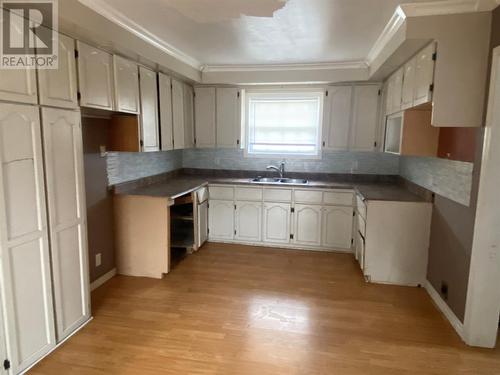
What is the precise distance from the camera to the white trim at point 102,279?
317 cm

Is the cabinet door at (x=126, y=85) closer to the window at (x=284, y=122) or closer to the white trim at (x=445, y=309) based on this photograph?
the window at (x=284, y=122)

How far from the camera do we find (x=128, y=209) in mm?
3424

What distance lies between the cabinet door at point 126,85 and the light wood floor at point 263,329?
5.90ft

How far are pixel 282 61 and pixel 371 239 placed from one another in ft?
7.83

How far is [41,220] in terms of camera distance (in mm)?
2096

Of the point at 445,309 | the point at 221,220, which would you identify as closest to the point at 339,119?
the point at 221,220

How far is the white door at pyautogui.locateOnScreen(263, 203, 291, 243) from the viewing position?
4.34 metres

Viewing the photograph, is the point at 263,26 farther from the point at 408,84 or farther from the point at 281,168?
the point at 281,168

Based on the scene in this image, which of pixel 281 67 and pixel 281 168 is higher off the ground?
pixel 281 67

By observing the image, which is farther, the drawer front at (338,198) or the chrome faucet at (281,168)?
the chrome faucet at (281,168)

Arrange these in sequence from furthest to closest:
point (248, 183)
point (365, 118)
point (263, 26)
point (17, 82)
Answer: point (248, 183), point (365, 118), point (263, 26), point (17, 82)

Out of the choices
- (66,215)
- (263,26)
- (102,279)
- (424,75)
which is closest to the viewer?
(66,215)

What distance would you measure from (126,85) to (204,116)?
69.7 inches

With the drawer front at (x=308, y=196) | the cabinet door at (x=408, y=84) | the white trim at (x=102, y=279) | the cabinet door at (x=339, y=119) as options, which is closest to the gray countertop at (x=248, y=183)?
the drawer front at (x=308, y=196)
